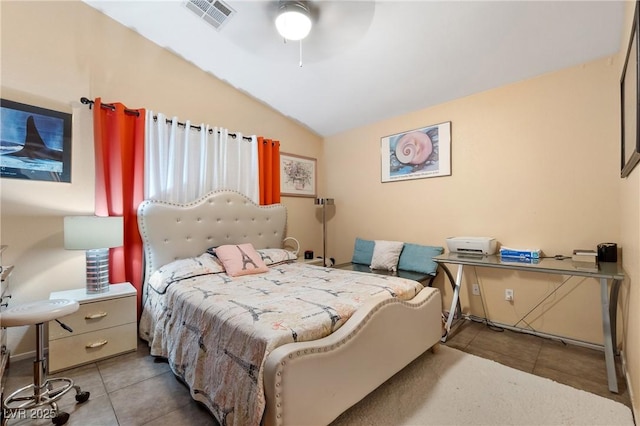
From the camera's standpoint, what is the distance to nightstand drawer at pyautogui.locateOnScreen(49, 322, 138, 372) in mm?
1970

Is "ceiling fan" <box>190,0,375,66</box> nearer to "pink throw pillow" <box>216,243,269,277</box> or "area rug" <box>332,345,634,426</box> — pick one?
"pink throw pillow" <box>216,243,269,277</box>

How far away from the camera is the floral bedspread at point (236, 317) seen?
129 cm

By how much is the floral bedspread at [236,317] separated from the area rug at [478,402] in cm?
56

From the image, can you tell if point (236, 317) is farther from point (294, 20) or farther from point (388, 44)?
point (388, 44)

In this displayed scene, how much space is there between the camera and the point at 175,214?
9.02 ft

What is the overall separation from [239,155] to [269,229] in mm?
964

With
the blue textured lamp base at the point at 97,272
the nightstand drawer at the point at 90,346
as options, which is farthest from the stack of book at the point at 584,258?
the blue textured lamp base at the point at 97,272

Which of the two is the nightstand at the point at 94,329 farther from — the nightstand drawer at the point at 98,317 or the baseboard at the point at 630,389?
the baseboard at the point at 630,389

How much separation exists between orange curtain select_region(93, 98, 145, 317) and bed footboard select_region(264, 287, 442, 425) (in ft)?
6.85

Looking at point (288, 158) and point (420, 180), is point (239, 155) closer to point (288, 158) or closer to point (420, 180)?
point (288, 158)

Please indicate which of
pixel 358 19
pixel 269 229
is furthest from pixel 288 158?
pixel 358 19

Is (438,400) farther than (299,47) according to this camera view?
No

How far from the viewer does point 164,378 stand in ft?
6.45

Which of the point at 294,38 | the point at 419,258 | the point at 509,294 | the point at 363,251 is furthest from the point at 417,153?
the point at 294,38
